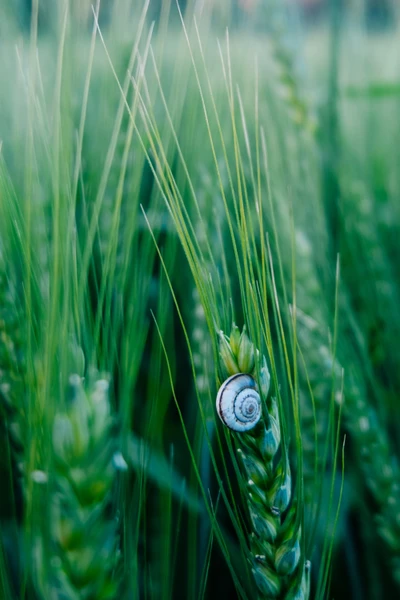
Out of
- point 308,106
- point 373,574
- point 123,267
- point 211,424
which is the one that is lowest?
point 373,574

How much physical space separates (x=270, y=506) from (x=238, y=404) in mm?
65

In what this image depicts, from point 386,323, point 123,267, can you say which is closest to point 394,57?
point 386,323

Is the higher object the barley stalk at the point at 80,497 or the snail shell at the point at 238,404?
the snail shell at the point at 238,404

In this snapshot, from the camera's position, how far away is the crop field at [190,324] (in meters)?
0.26

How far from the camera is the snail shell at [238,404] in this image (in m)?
0.26

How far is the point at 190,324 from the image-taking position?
47 centimetres

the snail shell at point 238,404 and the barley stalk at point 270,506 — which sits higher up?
the snail shell at point 238,404

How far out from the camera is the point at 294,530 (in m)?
0.30

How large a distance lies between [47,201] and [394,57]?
2.20ft

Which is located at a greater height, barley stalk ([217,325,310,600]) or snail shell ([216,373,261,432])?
snail shell ([216,373,261,432])

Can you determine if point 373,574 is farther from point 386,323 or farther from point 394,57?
point 394,57

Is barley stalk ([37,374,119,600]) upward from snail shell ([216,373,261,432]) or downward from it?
downward

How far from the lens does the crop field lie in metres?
0.26

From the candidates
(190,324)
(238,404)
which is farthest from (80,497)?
(190,324)
